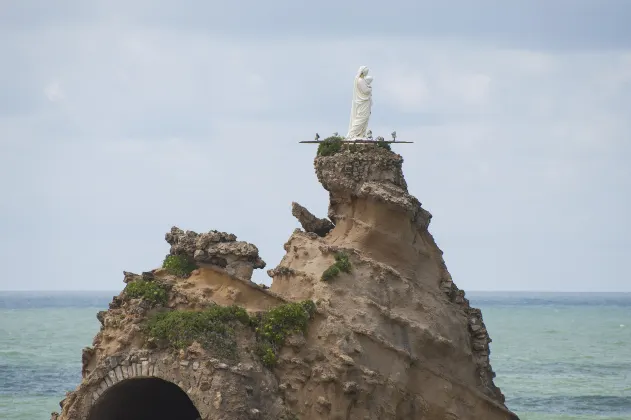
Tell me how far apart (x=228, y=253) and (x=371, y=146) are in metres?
3.73

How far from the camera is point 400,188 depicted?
3294 cm

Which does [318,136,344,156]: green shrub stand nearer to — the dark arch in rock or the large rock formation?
the large rock formation

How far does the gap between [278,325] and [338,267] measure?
1.89 m

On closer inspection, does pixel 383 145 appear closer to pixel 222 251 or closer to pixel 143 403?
pixel 222 251

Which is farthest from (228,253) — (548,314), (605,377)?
(548,314)

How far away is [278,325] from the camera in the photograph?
30.7 metres

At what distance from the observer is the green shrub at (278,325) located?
3025 centimetres

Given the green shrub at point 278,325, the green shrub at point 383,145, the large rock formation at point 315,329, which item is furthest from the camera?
the green shrub at point 383,145

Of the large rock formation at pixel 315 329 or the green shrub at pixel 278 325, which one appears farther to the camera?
the green shrub at pixel 278 325

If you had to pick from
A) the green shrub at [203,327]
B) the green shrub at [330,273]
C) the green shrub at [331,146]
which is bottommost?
the green shrub at [203,327]

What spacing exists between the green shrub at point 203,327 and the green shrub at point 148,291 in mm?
485

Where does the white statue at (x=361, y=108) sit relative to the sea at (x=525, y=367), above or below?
above

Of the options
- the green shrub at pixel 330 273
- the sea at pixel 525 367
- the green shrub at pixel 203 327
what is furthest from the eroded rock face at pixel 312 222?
the sea at pixel 525 367

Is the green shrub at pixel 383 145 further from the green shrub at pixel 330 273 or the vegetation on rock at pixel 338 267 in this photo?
the green shrub at pixel 330 273
